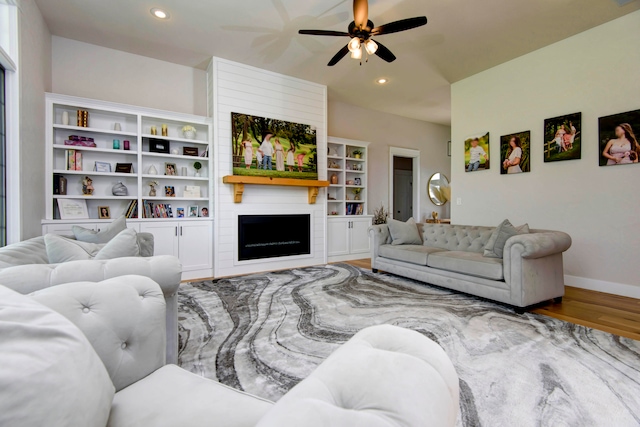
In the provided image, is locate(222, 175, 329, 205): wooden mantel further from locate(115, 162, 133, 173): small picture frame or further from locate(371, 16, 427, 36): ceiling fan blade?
locate(371, 16, 427, 36): ceiling fan blade

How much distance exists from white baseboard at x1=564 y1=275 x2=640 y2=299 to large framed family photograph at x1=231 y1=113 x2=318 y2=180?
390cm


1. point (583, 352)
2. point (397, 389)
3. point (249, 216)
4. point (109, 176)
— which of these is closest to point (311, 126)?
point (249, 216)

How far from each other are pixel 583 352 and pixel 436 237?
227 centimetres

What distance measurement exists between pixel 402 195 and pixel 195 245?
5568mm

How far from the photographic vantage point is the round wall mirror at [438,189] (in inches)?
303

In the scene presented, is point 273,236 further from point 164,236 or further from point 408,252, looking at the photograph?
point 408,252

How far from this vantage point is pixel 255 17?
3457mm

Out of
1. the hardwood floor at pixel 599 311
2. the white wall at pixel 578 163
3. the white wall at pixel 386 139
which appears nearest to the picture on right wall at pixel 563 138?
the white wall at pixel 578 163

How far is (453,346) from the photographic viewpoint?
2.17 meters

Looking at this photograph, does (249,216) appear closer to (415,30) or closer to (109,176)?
(109,176)

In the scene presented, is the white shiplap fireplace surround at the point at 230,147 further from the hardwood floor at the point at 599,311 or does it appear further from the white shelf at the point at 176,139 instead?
the hardwood floor at the point at 599,311

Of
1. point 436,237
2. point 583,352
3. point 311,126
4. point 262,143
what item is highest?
point 311,126

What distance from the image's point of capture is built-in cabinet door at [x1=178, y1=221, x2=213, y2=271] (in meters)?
4.28

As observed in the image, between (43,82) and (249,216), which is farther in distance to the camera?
(249,216)
